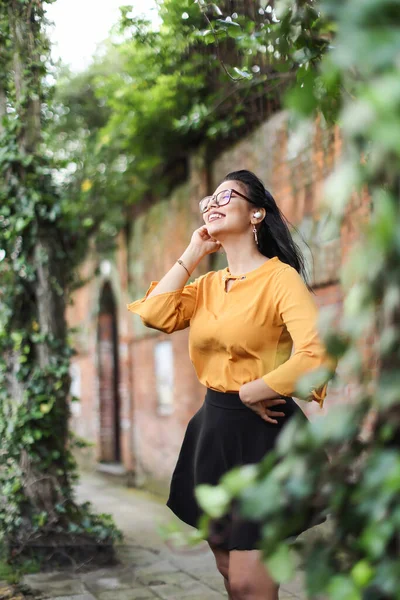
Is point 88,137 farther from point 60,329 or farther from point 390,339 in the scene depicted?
point 390,339

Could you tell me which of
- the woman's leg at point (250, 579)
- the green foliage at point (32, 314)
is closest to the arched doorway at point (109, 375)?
the green foliage at point (32, 314)

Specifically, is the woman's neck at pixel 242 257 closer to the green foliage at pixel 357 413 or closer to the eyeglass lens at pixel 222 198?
the eyeglass lens at pixel 222 198

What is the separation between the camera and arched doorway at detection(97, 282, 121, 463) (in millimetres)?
11109

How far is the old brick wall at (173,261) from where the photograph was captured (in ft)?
16.0

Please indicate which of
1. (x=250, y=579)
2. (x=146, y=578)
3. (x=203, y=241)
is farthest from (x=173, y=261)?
(x=250, y=579)

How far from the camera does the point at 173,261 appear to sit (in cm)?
805

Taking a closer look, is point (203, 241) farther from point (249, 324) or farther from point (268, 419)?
point (268, 419)

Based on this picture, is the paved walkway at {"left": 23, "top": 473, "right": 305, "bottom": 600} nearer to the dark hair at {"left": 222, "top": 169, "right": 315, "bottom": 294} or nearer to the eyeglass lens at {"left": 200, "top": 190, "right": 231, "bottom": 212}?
the dark hair at {"left": 222, "top": 169, "right": 315, "bottom": 294}

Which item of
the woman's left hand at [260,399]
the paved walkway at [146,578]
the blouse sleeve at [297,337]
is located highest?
the blouse sleeve at [297,337]

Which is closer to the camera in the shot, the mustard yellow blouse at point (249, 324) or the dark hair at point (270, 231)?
the mustard yellow blouse at point (249, 324)

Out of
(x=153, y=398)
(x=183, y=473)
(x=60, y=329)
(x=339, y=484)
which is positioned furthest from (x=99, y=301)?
(x=339, y=484)

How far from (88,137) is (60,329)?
14.6ft

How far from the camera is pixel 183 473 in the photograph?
2941 millimetres

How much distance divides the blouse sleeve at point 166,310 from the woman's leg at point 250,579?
0.87 metres
